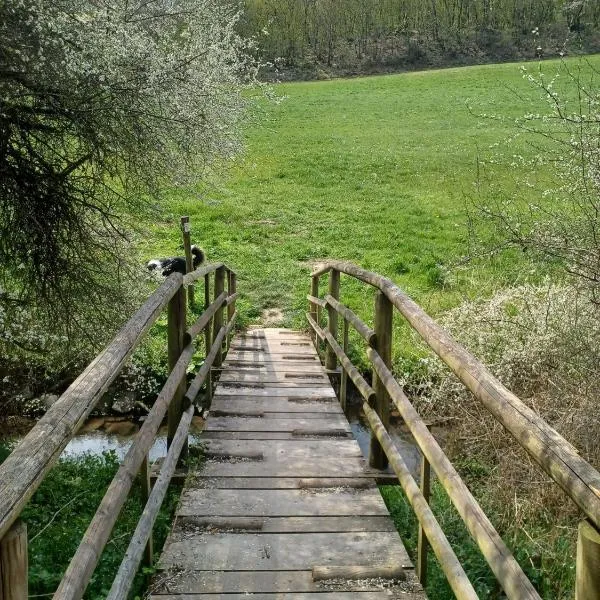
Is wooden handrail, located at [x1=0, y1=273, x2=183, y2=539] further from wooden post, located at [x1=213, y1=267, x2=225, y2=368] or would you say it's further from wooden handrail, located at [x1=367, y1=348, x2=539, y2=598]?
wooden post, located at [x1=213, y1=267, x2=225, y2=368]

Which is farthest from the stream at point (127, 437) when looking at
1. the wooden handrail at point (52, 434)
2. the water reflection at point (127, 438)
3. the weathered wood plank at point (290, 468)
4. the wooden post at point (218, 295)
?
the wooden handrail at point (52, 434)

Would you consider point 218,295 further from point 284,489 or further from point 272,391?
point 284,489

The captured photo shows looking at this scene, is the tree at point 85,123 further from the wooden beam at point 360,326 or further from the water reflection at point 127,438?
the wooden beam at point 360,326

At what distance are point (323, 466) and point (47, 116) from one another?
4019 millimetres

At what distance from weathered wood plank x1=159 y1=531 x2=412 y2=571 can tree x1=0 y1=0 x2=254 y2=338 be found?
12.7ft

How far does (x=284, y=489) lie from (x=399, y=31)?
5681cm

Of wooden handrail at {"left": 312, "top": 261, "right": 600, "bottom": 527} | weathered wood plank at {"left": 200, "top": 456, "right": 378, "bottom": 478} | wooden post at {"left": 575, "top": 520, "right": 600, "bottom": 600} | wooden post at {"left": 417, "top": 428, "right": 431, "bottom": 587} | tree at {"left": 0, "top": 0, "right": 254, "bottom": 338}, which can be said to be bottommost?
weathered wood plank at {"left": 200, "top": 456, "right": 378, "bottom": 478}

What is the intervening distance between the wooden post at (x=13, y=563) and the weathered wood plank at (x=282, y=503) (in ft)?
7.21

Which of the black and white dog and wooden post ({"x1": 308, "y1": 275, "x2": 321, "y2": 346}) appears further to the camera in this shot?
the black and white dog

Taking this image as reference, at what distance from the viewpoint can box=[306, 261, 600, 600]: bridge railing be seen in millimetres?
1377

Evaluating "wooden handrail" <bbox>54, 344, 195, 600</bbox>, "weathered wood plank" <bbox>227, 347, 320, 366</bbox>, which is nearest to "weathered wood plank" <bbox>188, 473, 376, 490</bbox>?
"wooden handrail" <bbox>54, 344, 195, 600</bbox>

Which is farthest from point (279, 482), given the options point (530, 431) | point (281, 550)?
point (530, 431)

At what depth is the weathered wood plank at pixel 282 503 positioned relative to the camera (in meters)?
3.47

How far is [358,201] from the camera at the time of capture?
691 inches
